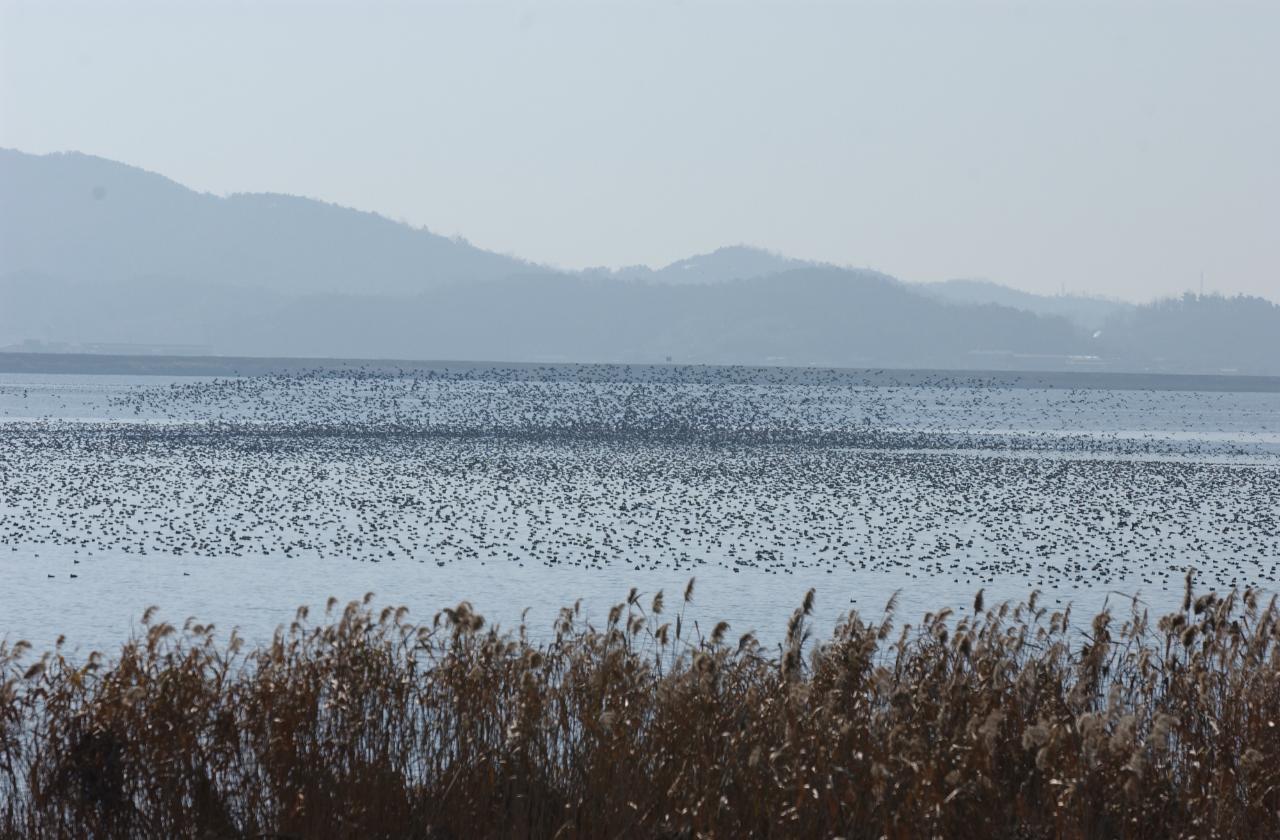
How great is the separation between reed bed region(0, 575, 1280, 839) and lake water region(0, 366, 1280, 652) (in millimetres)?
4839

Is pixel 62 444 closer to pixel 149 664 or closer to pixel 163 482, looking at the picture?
pixel 163 482

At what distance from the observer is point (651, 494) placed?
46781 millimetres

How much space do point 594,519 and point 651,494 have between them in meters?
7.50

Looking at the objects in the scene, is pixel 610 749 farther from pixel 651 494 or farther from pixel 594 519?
pixel 651 494

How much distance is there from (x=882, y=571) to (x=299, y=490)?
70.4ft

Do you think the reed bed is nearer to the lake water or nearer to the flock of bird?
the lake water

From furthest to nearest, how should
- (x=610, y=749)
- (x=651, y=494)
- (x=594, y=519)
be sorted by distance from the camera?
1. (x=651, y=494)
2. (x=594, y=519)
3. (x=610, y=749)

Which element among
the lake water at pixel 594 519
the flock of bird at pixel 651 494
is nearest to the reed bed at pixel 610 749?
the lake water at pixel 594 519

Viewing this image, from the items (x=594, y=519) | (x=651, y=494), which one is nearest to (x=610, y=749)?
(x=594, y=519)

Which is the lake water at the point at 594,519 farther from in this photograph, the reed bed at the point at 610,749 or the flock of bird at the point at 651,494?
the reed bed at the point at 610,749

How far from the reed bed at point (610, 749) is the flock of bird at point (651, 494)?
18.5 metres

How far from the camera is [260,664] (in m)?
11.6

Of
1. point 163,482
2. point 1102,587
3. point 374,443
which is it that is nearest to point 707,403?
point 374,443

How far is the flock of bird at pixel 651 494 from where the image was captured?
33.1m
